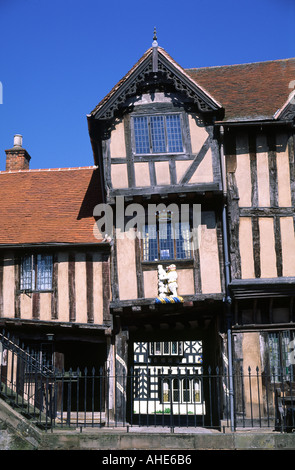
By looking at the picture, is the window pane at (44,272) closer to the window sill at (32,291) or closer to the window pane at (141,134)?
the window sill at (32,291)

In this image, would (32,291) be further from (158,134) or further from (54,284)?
(158,134)

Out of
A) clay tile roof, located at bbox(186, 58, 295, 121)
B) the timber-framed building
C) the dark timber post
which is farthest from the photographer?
clay tile roof, located at bbox(186, 58, 295, 121)

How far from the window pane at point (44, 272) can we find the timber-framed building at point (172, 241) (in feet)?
0.09

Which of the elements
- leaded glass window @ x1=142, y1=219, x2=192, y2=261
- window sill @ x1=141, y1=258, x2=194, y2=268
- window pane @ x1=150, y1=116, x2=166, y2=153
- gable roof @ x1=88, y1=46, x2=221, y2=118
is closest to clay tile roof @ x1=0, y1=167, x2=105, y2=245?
leaded glass window @ x1=142, y1=219, x2=192, y2=261

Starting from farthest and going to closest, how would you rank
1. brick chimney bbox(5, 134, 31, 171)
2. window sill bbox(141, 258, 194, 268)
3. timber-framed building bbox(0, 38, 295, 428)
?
brick chimney bbox(5, 134, 31, 171) → window sill bbox(141, 258, 194, 268) → timber-framed building bbox(0, 38, 295, 428)

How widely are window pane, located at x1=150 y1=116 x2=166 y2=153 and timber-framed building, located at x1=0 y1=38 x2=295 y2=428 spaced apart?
0.04 metres

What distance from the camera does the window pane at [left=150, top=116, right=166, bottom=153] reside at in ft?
51.5

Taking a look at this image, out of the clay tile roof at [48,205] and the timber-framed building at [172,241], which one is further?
the clay tile roof at [48,205]

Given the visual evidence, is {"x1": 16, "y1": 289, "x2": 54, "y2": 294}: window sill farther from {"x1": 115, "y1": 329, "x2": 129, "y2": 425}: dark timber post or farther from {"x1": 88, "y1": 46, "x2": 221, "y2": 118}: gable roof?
{"x1": 88, "y1": 46, "x2": 221, "y2": 118}: gable roof

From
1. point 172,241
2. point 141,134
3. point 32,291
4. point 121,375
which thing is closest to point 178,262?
point 172,241

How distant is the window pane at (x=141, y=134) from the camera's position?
15.7 meters

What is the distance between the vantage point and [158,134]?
15.8 m

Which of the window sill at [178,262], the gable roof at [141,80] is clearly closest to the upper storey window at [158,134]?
the gable roof at [141,80]

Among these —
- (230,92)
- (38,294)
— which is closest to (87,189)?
(38,294)
